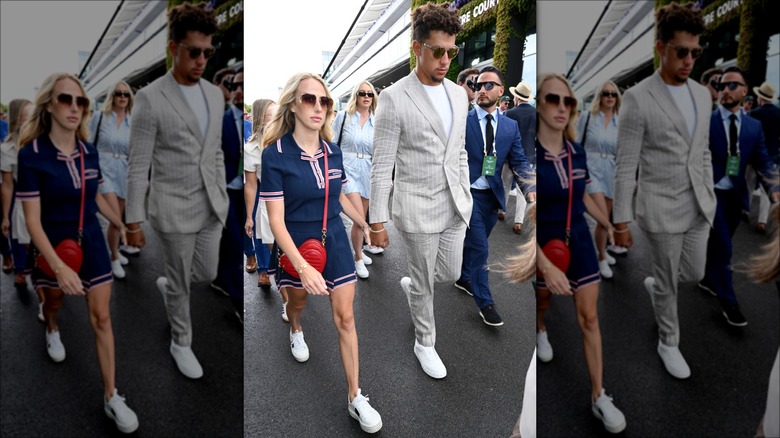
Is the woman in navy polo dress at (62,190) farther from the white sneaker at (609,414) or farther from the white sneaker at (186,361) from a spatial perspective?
the white sneaker at (609,414)

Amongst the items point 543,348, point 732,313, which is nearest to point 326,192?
point 543,348

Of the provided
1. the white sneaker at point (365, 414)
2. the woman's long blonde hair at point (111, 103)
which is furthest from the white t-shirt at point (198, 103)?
the white sneaker at point (365, 414)

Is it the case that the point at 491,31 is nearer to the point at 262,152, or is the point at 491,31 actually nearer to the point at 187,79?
the point at 262,152

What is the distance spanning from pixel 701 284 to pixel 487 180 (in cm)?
72

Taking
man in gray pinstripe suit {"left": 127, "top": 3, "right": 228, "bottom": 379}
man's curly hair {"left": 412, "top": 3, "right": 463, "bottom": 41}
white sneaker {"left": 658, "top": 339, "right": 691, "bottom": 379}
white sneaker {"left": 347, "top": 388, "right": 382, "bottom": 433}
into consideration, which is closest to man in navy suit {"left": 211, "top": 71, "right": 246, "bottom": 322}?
man in gray pinstripe suit {"left": 127, "top": 3, "right": 228, "bottom": 379}

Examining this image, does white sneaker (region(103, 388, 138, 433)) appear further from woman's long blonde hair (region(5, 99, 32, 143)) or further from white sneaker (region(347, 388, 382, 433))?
woman's long blonde hair (region(5, 99, 32, 143))

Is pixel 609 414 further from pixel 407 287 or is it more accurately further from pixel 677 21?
pixel 677 21

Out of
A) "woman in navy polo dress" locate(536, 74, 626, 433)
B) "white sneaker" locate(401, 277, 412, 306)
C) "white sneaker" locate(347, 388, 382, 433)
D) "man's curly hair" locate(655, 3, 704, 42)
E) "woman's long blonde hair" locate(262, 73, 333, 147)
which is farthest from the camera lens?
"white sneaker" locate(401, 277, 412, 306)

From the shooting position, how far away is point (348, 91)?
1505 mm

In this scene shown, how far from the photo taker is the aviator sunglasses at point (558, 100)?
1.34 metres

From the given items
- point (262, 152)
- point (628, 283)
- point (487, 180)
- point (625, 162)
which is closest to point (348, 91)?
point (262, 152)

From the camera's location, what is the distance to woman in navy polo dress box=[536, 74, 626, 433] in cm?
134

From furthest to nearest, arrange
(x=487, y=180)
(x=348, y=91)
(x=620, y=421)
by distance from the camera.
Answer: (x=487, y=180)
(x=348, y=91)
(x=620, y=421)

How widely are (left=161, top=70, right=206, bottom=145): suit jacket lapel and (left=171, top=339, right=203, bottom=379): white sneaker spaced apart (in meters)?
0.66
